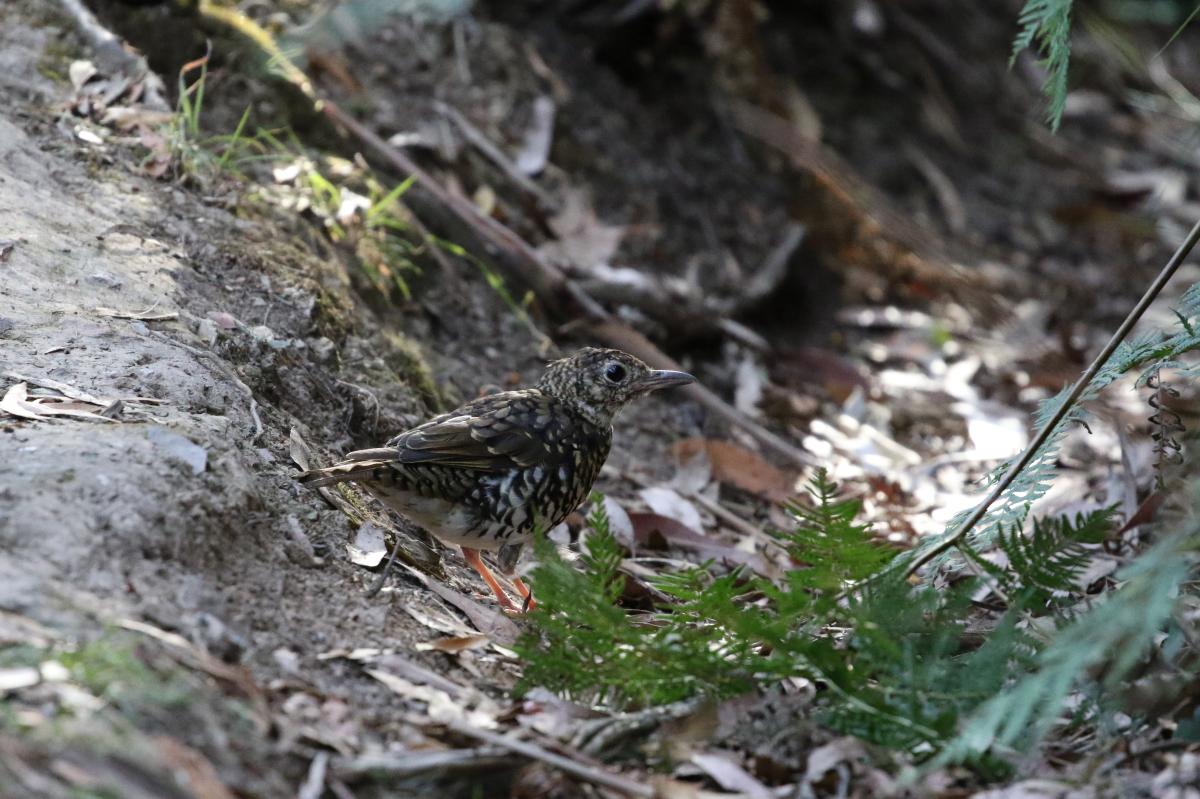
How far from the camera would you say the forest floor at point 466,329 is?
9.97 ft

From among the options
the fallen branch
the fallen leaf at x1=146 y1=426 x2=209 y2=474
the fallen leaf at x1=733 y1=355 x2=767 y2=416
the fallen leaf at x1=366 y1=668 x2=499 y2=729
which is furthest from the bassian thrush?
the fallen branch

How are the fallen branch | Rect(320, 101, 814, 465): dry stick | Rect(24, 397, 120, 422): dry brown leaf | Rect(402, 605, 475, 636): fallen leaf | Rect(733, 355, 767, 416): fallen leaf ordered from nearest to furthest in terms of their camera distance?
Rect(24, 397, 120, 422): dry brown leaf → Rect(402, 605, 475, 636): fallen leaf → the fallen branch → Rect(320, 101, 814, 465): dry stick → Rect(733, 355, 767, 416): fallen leaf

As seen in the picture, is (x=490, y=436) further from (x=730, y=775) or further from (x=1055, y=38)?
(x=1055, y=38)

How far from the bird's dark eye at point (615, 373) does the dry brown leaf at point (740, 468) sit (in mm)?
1113

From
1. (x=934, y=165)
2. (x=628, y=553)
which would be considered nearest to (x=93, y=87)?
(x=628, y=553)

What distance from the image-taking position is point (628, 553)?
5340 mm

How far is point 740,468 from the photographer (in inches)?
249

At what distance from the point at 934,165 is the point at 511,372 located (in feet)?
17.3

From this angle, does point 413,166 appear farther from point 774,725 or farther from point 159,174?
point 774,725

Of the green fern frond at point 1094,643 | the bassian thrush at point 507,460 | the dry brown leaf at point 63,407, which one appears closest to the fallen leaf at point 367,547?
the bassian thrush at point 507,460

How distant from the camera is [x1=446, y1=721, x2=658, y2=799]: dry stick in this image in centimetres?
299

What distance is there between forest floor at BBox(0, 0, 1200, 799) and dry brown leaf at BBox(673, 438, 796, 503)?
2 centimetres

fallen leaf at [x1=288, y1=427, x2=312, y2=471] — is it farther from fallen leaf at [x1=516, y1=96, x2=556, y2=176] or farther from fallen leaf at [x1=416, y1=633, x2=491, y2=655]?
fallen leaf at [x1=516, y1=96, x2=556, y2=176]

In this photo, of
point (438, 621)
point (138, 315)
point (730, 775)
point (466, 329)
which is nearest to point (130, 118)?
point (138, 315)
